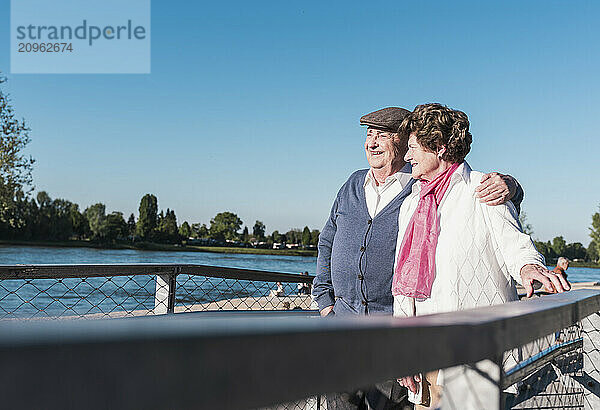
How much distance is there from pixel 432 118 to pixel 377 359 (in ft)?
5.39

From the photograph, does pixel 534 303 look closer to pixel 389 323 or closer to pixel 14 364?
pixel 389 323

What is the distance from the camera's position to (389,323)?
0.49 m

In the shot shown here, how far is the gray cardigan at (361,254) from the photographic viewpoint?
7.71 feet

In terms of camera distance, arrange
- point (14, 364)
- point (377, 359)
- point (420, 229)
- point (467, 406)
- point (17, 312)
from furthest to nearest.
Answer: point (17, 312), point (420, 229), point (467, 406), point (377, 359), point (14, 364)

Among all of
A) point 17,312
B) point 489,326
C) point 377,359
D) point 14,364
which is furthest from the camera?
point 17,312

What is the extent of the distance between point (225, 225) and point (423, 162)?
37601mm

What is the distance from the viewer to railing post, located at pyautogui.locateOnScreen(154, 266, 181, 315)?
364cm

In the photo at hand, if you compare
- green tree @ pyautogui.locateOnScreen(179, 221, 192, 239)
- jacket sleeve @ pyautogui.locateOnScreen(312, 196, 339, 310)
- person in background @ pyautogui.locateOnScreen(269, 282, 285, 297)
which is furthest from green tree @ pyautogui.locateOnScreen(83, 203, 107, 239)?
jacket sleeve @ pyautogui.locateOnScreen(312, 196, 339, 310)

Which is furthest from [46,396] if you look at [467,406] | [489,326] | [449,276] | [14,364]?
[449,276]

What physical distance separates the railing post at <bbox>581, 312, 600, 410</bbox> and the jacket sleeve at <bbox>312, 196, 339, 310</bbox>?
45.4 inches

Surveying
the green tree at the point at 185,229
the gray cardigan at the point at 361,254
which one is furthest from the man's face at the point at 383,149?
the green tree at the point at 185,229

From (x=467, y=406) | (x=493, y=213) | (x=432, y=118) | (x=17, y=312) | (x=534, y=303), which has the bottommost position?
(x=17, y=312)

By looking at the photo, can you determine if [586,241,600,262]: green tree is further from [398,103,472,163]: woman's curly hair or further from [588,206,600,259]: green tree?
[398,103,472,163]: woman's curly hair

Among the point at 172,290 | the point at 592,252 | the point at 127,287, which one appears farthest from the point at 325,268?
the point at 592,252
